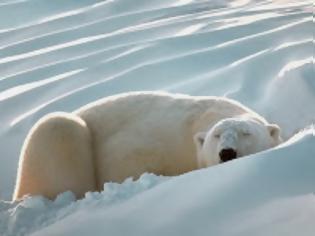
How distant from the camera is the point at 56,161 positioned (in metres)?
3.94

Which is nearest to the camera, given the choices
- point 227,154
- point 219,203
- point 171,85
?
point 219,203

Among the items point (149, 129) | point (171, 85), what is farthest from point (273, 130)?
point (171, 85)

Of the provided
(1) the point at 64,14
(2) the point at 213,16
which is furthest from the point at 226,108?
(1) the point at 64,14

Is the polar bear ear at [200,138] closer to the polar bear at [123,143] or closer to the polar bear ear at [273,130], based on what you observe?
the polar bear at [123,143]

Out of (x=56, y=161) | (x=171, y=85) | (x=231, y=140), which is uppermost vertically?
(x=231, y=140)

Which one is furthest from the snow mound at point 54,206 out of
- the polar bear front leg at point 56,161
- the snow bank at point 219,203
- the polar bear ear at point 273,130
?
the polar bear ear at point 273,130

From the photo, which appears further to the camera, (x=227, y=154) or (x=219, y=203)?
(x=227, y=154)

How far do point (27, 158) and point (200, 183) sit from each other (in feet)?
5.63

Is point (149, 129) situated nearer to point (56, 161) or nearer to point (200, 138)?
point (200, 138)

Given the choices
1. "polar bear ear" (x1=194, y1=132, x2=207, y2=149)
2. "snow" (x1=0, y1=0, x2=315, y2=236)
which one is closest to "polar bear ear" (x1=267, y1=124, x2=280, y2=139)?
"polar bear ear" (x1=194, y1=132, x2=207, y2=149)

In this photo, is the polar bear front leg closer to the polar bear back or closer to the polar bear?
the polar bear

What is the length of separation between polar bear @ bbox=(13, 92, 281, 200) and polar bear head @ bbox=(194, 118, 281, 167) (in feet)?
0.04

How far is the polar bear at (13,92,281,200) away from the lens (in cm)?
392

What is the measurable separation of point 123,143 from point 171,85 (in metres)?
2.11
